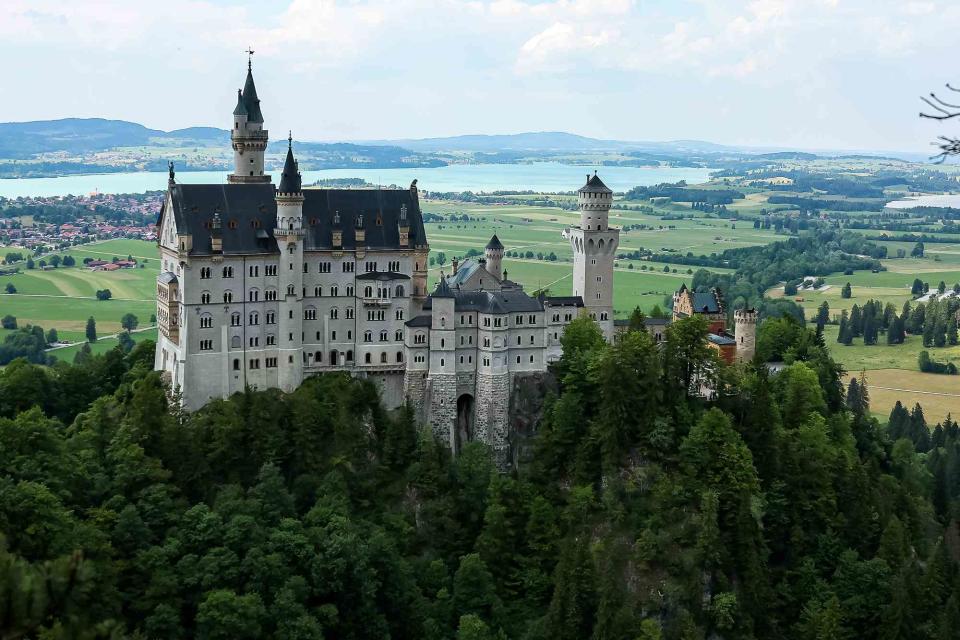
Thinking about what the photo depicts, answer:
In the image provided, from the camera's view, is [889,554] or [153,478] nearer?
[153,478]

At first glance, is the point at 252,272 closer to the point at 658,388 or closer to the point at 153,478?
the point at 153,478

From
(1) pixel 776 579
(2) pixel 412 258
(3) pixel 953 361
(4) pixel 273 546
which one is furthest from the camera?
(3) pixel 953 361

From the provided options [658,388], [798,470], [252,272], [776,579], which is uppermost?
[252,272]

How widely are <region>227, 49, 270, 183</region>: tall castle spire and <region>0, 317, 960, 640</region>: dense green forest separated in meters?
17.2

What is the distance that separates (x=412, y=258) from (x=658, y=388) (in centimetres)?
2057

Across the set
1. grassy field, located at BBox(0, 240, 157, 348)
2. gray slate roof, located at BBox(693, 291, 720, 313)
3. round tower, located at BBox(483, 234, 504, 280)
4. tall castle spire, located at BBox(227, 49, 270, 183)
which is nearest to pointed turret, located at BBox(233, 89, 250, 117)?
tall castle spire, located at BBox(227, 49, 270, 183)

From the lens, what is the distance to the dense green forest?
2837 inches

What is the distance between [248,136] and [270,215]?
10.1 meters

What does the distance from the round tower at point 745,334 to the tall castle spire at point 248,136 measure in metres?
39.3

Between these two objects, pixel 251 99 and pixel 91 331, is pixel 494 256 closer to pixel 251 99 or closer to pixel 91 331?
pixel 251 99

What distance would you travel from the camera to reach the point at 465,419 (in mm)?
87938

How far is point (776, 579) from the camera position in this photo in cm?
8188

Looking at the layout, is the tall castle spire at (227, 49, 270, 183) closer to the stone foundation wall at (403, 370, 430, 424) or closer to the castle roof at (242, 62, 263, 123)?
the castle roof at (242, 62, 263, 123)

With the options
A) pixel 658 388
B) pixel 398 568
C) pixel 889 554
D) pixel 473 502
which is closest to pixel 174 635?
pixel 398 568
